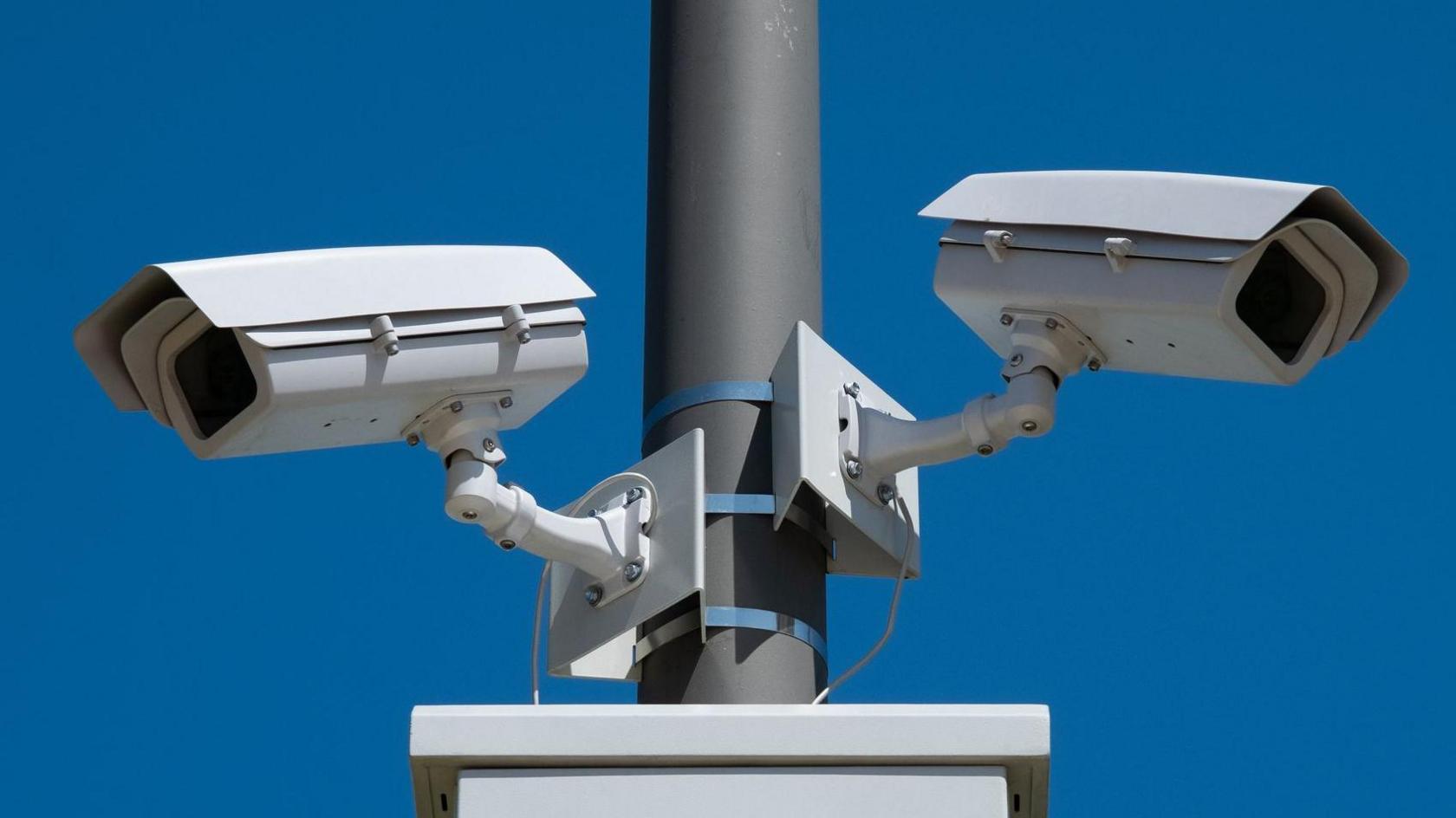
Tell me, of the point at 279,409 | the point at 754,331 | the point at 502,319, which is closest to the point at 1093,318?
Result: the point at 754,331

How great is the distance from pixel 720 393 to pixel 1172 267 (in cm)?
66

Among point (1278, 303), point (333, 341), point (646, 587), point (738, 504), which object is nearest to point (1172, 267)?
point (1278, 303)

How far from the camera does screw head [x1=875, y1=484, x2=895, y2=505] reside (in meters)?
3.74

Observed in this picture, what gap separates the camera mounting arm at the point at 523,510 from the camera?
3414 millimetres

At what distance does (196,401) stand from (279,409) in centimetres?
23

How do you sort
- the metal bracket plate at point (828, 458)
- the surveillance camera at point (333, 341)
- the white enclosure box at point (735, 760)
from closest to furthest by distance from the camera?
the white enclosure box at point (735, 760) → the surveillance camera at point (333, 341) → the metal bracket plate at point (828, 458)

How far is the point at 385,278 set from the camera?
3.28 metres

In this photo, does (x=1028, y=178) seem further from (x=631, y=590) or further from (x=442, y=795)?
(x=442, y=795)

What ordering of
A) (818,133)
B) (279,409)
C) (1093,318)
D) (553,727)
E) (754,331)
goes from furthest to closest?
(818,133) → (754,331) → (1093,318) → (279,409) → (553,727)

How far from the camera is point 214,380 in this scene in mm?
3451

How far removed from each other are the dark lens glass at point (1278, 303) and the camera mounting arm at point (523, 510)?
800mm

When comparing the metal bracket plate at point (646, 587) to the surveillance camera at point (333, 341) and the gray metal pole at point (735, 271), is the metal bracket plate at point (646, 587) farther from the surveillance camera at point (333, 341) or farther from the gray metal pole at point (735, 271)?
the surveillance camera at point (333, 341)

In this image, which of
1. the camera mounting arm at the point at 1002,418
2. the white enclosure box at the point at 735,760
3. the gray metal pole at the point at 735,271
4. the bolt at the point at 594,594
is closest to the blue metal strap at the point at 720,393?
the gray metal pole at the point at 735,271

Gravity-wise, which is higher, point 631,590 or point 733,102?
point 733,102
